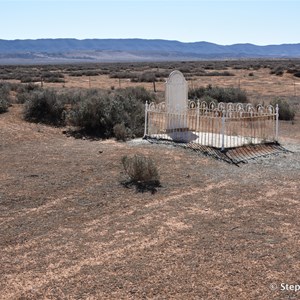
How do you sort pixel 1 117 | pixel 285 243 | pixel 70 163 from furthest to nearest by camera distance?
pixel 1 117 < pixel 70 163 < pixel 285 243

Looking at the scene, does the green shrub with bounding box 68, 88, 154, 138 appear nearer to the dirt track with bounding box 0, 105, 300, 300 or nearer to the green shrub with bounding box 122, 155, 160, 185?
the dirt track with bounding box 0, 105, 300, 300

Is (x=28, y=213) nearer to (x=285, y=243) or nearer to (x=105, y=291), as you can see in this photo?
(x=105, y=291)

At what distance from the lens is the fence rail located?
14.0m

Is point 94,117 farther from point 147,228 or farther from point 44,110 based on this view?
point 147,228

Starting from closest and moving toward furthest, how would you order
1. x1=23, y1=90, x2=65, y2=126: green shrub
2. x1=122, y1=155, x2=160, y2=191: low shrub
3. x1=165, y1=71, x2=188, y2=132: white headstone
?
1. x1=122, y1=155, x2=160, y2=191: low shrub
2. x1=165, y1=71, x2=188, y2=132: white headstone
3. x1=23, y1=90, x2=65, y2=126: green shrub

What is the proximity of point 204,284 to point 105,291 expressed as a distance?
1.16 m

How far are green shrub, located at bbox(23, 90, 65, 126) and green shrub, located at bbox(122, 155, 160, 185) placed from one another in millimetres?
8271

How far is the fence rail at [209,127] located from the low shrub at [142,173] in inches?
140

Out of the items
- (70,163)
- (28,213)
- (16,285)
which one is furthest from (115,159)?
(16,285)

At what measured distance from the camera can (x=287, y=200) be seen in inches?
364

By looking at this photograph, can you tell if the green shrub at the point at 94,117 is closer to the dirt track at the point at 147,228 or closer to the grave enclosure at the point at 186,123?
the grave enclosure at the point at 186,123


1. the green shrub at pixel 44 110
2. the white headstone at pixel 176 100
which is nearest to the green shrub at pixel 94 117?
the green shrub at pixel 44 110

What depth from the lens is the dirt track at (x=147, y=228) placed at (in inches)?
226

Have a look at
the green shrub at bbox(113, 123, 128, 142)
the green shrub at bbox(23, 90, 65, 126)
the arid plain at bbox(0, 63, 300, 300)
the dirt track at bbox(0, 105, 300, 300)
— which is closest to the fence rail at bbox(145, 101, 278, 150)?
the green shrub at bbox(113, 123, 128, 142)
